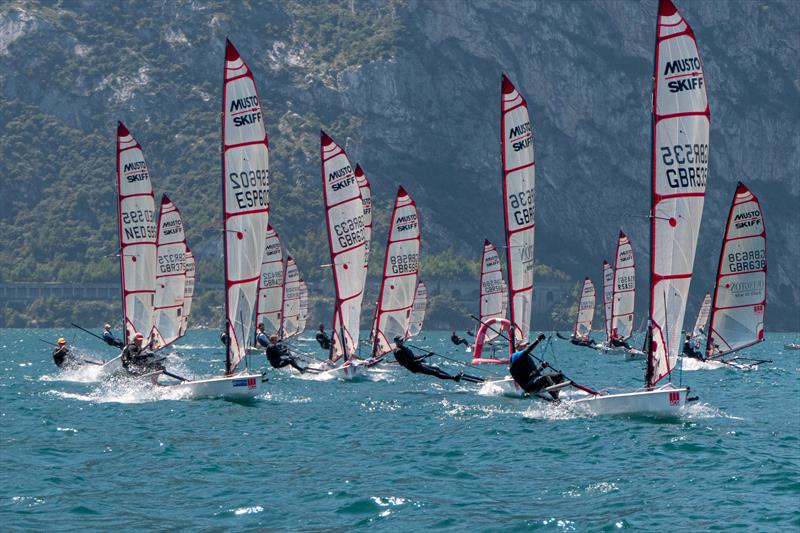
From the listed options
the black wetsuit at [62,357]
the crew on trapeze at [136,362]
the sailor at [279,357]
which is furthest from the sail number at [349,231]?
the black wetsuit at [62,357]

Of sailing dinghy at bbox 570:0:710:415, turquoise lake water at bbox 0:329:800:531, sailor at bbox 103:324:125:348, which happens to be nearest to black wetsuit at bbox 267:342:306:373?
turquoise lake water at bbox 0:329:800:531

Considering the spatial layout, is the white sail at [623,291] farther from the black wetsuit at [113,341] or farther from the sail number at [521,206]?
the sail number at [521,206]

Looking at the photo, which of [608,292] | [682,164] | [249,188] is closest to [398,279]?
[249,188]

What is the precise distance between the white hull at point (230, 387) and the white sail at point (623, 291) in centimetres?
4371

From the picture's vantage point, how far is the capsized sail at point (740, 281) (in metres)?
53.3

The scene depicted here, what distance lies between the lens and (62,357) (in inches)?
1956

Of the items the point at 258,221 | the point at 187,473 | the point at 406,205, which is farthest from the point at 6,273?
the point at 187,473

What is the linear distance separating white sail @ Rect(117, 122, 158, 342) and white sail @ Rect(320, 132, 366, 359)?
6667 millimetres

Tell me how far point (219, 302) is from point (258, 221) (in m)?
148

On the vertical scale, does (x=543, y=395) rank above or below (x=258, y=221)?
below

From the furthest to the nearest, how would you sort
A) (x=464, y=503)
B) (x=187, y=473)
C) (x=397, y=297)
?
1. (x=397, y=297)
2. (x=187, y=473)
3. (x=464, y=503)

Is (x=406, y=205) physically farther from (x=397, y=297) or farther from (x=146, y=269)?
(x=146, y=269)

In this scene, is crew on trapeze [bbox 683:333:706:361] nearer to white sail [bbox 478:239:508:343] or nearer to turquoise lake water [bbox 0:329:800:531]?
white sail [bbox 478:239:508:343]

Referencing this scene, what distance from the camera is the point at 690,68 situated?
33062 mm
